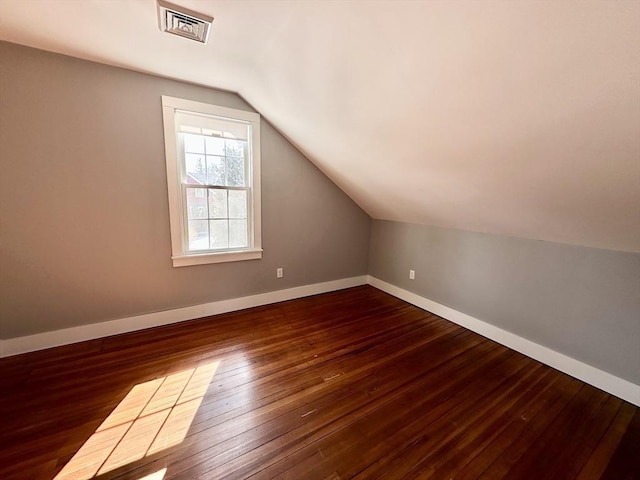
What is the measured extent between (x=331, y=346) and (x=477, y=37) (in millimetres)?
2232

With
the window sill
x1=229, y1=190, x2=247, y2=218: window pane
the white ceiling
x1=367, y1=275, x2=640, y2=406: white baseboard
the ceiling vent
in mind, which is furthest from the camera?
x1=229, y1=190, x2=247, y2=218: window pane

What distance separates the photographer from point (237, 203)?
276cm

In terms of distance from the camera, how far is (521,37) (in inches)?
37.6

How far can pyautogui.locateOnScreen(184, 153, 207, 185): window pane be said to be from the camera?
2465 millimetres

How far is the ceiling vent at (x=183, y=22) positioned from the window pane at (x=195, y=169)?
1.06 meters

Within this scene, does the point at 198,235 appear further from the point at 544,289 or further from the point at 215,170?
the point at 544,289

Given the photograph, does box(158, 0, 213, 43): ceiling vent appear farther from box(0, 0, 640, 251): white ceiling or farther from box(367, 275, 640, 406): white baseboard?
box(367, 275, 640, 406): white baseboard

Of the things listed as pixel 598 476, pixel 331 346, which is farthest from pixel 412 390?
pixel 598 476

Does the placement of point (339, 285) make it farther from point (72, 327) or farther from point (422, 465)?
point (72, 327)

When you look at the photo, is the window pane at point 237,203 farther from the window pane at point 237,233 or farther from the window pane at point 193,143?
the window pane at point 193,143

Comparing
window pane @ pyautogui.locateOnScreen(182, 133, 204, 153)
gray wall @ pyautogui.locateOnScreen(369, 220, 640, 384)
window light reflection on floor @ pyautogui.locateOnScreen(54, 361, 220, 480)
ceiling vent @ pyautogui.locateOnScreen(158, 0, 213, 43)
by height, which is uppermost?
ceiling vent @ pyautogui.locateOnScreen(158, 0, 213, 43)

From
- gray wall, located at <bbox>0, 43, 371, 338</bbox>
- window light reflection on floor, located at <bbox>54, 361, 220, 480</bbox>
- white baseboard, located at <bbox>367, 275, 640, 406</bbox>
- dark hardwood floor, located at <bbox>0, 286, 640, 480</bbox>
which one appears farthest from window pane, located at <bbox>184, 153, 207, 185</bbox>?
white baseboard, located at <bbox>367, 275, 640, 406</bbox>

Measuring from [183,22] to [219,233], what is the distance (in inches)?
68.6

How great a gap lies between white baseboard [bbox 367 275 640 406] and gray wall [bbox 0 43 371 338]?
243cm
